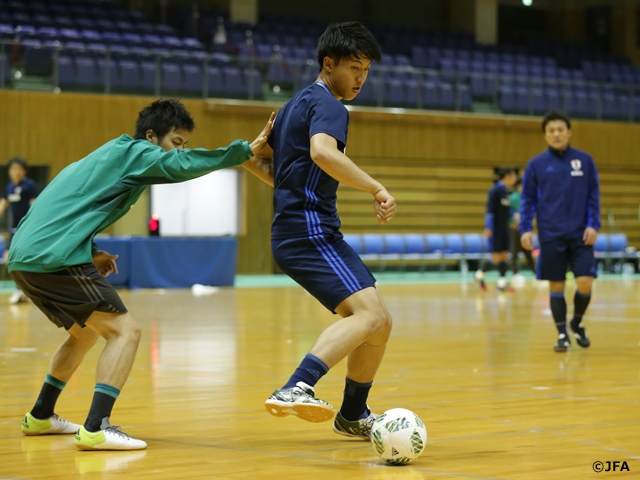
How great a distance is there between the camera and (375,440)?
3.91 meters

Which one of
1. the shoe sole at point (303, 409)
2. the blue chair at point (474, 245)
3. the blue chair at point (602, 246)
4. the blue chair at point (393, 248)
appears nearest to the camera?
the shoe sole at point (303, 409)

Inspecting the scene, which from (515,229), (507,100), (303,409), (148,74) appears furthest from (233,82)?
(303,409)

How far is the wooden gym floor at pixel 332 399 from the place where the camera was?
3.82 m

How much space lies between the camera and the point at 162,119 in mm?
4414

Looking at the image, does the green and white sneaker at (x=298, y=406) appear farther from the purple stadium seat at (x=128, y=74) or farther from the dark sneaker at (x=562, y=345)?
the purple stadium seat at (x=128, y=74)

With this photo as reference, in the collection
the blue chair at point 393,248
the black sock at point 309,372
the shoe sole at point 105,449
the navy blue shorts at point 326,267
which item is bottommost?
the blue chair at point 393,248

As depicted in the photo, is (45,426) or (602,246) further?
(602,246)

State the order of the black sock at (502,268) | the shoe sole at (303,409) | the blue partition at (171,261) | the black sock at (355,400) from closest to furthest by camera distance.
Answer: the shoe sole at (303,409), the black sock at (355,400), the blue partition at (171,261), the black sock at (502,268)

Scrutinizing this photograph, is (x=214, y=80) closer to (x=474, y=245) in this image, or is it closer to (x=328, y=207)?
(x=474, y=245)

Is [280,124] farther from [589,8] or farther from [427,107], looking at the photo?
[589,8]

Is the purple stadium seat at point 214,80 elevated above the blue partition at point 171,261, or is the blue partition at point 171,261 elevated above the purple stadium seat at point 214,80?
the purple stadium seat at point 214,80

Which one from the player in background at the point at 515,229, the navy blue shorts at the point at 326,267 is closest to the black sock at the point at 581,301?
the navy blue shorts at the point at 326,267

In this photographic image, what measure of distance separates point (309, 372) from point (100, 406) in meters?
0.92

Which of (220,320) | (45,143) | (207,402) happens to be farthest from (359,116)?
(207,402)
